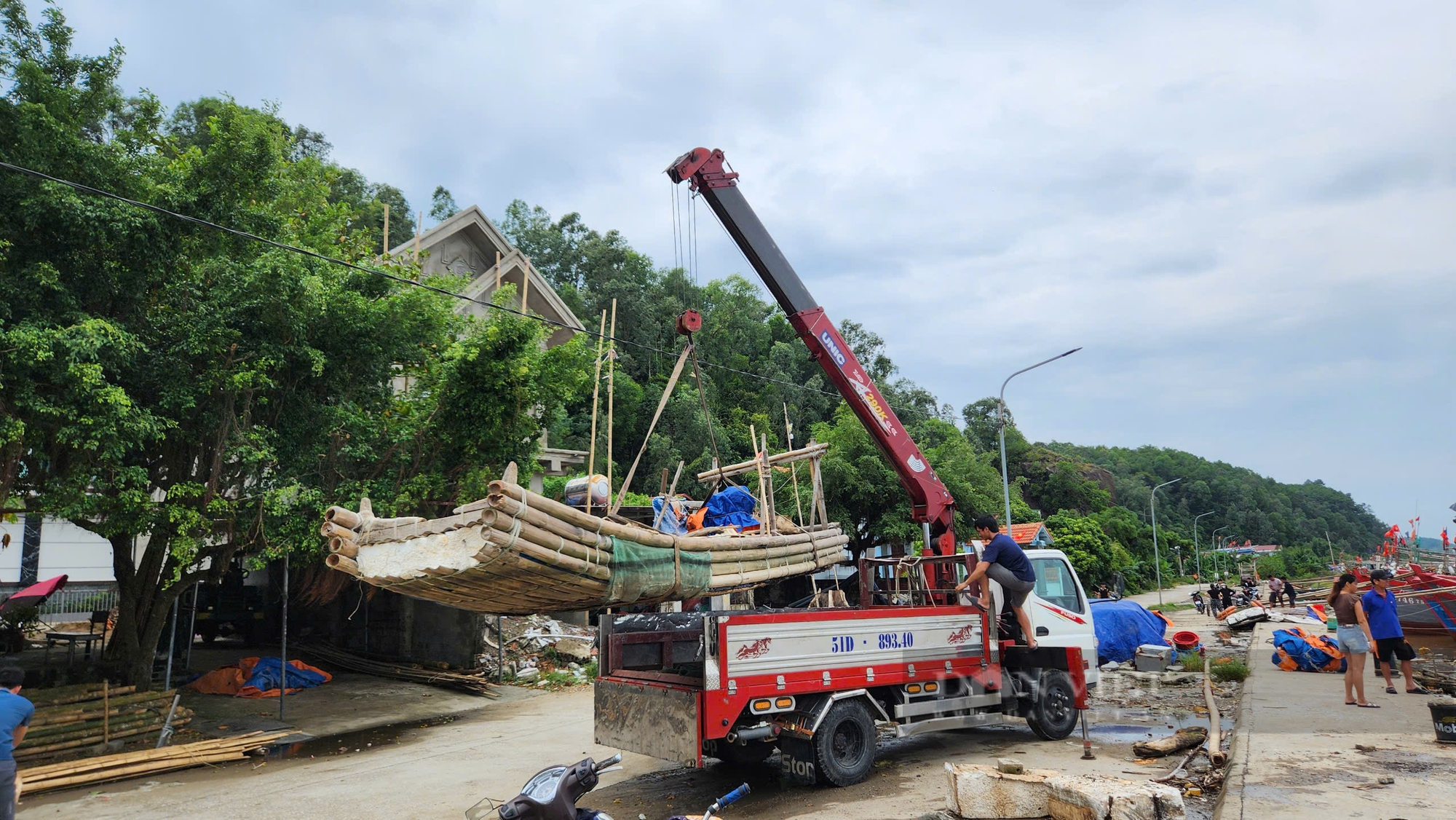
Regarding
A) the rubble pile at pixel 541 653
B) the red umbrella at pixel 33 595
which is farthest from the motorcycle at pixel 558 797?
the red umbrella at pixel 33 595

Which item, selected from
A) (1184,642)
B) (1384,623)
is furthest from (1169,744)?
(1184,642)

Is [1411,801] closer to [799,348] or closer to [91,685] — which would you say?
[91,685]

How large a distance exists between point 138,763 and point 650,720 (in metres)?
6.54

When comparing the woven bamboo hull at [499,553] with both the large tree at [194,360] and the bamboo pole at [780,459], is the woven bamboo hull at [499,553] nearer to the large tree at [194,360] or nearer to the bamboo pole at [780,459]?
the bamboo pole at [780,459]

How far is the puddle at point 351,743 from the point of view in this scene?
10.8m

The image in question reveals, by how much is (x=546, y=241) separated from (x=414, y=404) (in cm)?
3251

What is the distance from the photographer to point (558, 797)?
4438 millimetres

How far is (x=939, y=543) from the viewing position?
10828mm

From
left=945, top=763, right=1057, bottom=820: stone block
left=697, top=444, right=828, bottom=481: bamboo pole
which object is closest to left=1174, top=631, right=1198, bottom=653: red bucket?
left=697, top=444, right=828, bottom=481: bamboo pole

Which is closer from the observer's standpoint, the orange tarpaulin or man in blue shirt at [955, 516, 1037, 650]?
man in blue shirt at [955, 516, 1037, 650]

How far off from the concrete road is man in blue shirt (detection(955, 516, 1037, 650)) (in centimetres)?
167

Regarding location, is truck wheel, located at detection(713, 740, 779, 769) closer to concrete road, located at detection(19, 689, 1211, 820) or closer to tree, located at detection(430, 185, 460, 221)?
concrete road, located at detection(19, 689, 1211, 820)

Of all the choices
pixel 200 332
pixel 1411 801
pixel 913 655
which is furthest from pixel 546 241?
pixel 1411 801

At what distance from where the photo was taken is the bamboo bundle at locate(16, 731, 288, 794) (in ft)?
29.3
